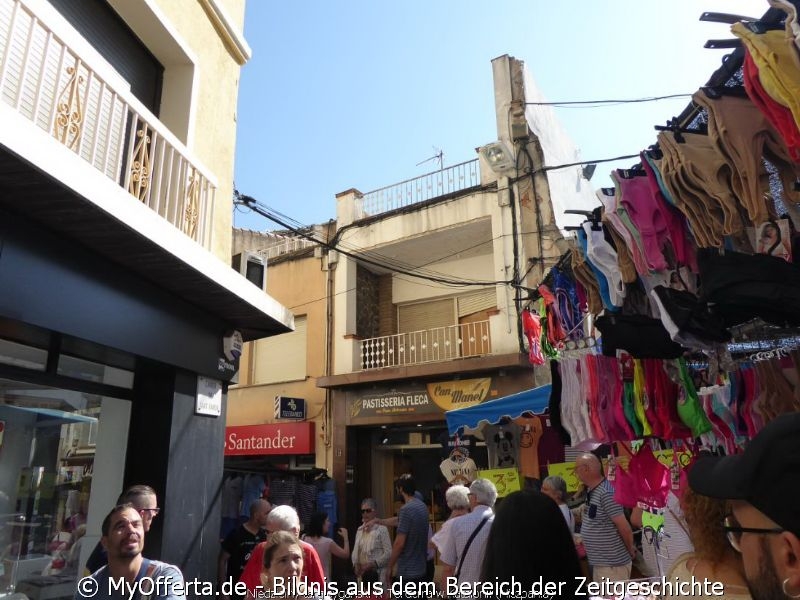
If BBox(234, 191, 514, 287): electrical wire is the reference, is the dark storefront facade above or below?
below

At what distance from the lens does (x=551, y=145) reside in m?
12.8

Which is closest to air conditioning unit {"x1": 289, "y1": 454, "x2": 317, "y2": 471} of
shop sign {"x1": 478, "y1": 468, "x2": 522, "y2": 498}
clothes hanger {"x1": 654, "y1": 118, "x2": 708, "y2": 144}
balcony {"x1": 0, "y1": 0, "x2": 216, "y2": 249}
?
shop sign {"x1": 478, "y1": 468, "x2": 522, "y2": 498}

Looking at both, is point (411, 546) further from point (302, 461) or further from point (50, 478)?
point (302, 461)

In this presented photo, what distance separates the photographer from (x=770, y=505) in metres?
Answer: 1.23

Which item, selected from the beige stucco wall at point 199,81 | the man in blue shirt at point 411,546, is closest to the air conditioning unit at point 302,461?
the man in blue shirt at point 411,546

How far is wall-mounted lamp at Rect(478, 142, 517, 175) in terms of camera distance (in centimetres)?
1157

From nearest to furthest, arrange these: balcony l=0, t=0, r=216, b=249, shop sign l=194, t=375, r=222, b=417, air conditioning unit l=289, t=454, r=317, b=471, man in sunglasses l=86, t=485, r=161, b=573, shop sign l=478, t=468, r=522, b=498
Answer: balcony l=0, t=0, r=216, b=249
man in sunglasses l=86, t=485, r=161, b=573
shop sign l=194, t=375, r=222, b=417
shop sign l=478, t=468, r=522, b=498
air conditioning unit l=289, t=454, r=317, b=471

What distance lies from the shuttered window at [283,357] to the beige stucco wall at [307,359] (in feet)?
0.54

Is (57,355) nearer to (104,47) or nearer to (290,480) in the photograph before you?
(104,47)

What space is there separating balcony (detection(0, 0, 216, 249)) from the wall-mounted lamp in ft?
23.3

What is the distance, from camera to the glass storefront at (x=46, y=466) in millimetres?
4137

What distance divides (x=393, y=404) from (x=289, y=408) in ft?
8.64

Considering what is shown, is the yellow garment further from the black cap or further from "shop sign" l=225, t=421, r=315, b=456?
"shop sign" l=225, t=421, r=315, b=456

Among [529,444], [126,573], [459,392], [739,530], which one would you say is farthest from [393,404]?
[739,530]
